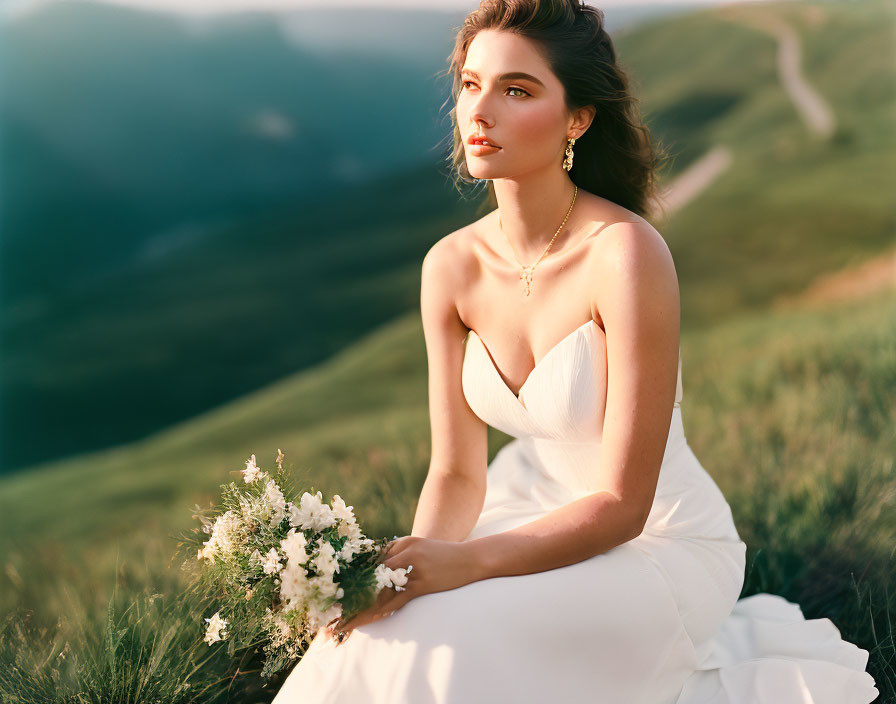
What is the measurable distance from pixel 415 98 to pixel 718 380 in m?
15.2

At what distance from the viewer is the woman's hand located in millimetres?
2412

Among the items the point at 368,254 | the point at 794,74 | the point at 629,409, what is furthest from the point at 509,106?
the point at 794,74

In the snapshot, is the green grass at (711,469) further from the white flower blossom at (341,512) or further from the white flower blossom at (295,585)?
Answer: the white flower blossom at (295,585)

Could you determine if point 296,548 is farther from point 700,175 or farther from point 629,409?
point 700,175

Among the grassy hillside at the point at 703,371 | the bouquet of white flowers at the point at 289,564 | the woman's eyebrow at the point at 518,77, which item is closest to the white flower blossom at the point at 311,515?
the bouquet of white flowers at the point at 289,564

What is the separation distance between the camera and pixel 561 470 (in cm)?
315

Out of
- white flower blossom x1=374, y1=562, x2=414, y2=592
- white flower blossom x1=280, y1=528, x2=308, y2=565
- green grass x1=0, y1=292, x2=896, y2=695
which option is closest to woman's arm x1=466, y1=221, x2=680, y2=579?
white flower blossom x1=374, y1=562, x2=414, y2=592

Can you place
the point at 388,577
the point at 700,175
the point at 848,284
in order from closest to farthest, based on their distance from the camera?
1. the point at 388,577
2. the point at 848,284
3. the point at 700,175

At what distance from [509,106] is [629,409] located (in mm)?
964

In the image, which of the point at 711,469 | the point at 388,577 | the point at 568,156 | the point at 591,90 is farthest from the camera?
the point at 711,469

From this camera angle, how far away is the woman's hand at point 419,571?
241cm

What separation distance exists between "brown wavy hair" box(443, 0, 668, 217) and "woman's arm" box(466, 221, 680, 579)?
48cm

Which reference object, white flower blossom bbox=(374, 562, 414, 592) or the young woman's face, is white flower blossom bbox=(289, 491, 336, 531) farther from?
the young woman's face

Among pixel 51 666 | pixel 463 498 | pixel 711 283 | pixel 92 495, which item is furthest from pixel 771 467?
pixel 711 283
